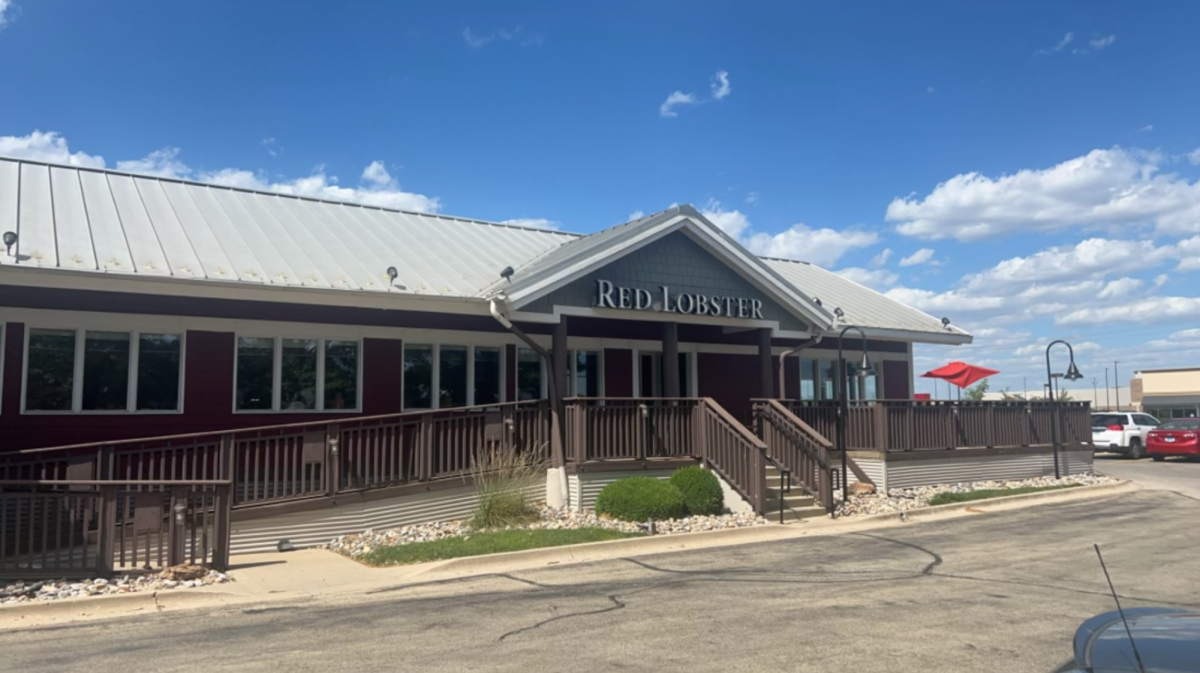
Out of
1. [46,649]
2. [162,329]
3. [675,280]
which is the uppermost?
[675,280]

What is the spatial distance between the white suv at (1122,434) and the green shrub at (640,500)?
941 inches

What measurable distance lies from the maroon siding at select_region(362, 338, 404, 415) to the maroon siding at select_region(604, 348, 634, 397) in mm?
4569

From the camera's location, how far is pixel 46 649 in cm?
750

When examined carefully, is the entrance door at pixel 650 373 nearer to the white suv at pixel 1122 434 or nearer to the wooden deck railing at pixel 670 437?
the wooden deck railing at pixel 670 437

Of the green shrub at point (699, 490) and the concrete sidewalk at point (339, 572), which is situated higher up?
the green shrub at point (699, 490)

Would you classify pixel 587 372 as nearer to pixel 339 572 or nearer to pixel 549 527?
pixel 549 527

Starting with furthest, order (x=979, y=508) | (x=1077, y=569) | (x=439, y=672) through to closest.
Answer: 1. (x=979, y=508)
2. (x=1077, y=569)
3. (x=439, y=672)

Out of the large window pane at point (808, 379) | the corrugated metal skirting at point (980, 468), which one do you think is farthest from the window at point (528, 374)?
the large window pane at point (808, 379)

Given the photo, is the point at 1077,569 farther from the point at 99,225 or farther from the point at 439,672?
the point at 99,225

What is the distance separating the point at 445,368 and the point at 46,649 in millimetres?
9763

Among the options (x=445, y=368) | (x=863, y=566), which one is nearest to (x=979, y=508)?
(x=863, y=566)

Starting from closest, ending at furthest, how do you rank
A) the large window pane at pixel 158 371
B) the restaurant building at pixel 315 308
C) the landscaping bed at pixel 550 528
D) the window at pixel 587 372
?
the landscaping bed at pixel 550 528, the restaurant building at pixel 315 308, the large window pane at pixel 158 371, the window at pixel 587 372

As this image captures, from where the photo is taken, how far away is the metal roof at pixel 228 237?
13.2 metres

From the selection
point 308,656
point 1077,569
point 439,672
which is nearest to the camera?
point 439,672
